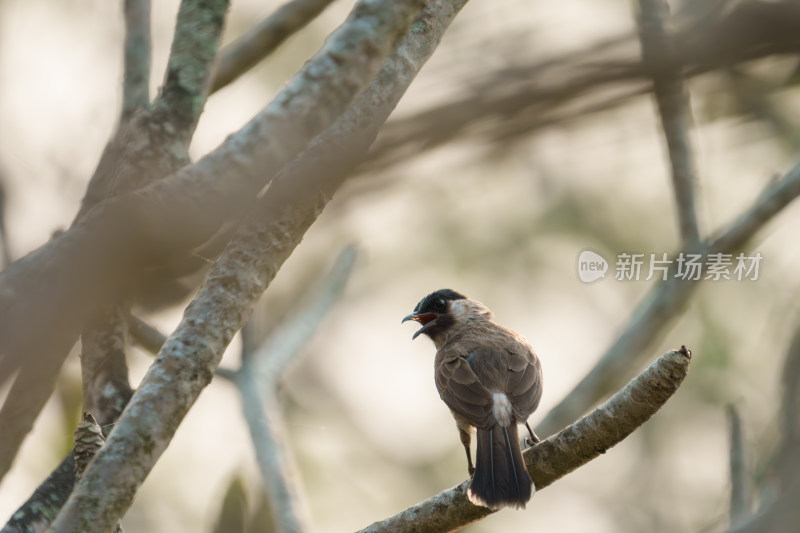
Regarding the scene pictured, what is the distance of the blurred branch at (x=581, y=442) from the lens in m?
2.92

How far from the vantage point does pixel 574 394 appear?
596 cm

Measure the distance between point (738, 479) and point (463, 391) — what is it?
1.71m

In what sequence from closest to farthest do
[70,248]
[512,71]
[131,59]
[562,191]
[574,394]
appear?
[70,248] < [512,71] < [131,59] < [574,394] < [562,191]

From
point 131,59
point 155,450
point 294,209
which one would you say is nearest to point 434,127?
point 294,209

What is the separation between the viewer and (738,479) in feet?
17.0

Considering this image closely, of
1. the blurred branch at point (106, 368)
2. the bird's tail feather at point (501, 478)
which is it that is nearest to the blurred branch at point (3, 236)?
the blurred branch at point (106, 368)

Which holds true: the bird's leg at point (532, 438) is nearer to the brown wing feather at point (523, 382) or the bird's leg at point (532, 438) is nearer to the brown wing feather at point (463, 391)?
the brown wing feather at point (523, 382)

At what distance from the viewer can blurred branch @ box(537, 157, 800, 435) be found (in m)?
5.72

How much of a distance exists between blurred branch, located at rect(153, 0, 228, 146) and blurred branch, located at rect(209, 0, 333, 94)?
1.17m

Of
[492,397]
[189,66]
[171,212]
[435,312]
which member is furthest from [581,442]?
[435,312]

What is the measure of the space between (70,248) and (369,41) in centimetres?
113

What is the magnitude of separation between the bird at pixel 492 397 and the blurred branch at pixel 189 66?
6.35 feet

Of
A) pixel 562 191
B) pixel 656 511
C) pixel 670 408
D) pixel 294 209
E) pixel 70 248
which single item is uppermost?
pixel 562 191

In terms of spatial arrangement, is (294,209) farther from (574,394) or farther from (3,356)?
(574,394)
